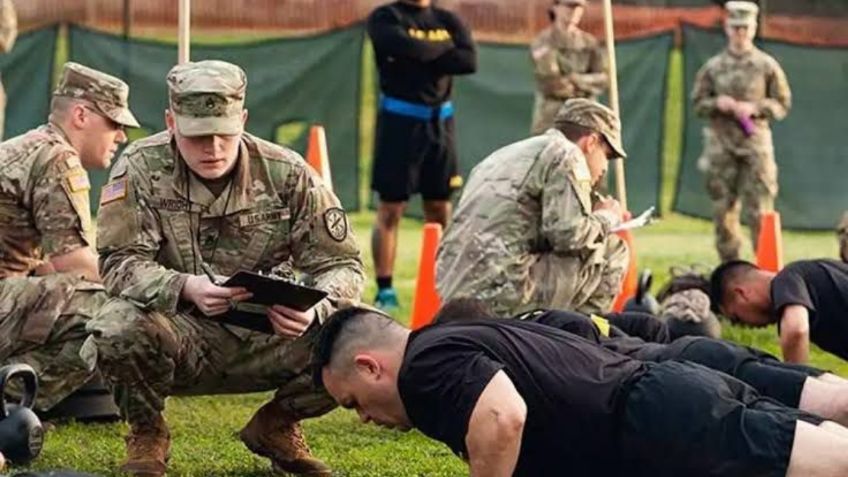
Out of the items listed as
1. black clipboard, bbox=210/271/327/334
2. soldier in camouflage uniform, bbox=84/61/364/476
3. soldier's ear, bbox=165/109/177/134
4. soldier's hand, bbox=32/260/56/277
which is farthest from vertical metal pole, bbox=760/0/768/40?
black clipboard, bbox=210/271/327/334

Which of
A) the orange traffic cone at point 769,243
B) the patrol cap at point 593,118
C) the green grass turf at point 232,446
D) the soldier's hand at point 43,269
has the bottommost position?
the orange traffic cone at point 769,243

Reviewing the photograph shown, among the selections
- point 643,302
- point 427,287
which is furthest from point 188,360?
point 427,287

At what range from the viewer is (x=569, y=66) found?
1370cm

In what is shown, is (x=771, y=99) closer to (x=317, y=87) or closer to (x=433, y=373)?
(x=317, y=87)

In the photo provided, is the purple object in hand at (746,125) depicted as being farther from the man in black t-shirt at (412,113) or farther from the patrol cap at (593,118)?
the patrol cap at (593,118)

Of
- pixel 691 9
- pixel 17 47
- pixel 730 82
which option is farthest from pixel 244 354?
pixel 691 9

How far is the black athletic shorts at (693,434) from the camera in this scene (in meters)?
5.54

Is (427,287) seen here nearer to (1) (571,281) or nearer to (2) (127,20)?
(1) (571,281)

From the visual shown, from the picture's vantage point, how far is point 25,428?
235 inches

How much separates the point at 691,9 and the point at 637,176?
2773 millimetres

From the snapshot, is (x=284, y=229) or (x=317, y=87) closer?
(x=284, y=229)

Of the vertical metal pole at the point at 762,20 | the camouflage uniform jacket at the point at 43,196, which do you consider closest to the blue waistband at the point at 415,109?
the camouflage uniform jacket at the point at 43,196

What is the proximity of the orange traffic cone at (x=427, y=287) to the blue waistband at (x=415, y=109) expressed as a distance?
1.53 metres

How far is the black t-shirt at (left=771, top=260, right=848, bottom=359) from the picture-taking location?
7935 millimetres
